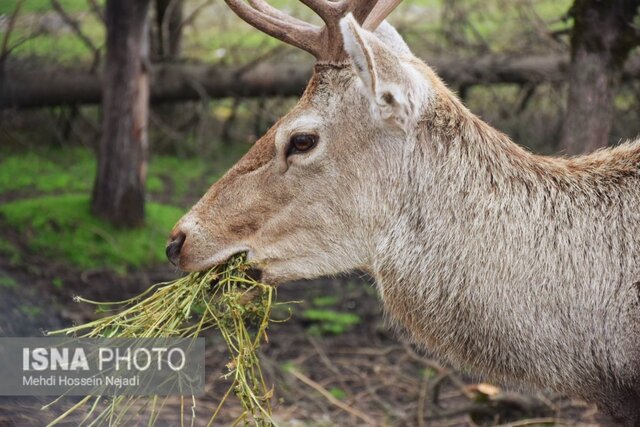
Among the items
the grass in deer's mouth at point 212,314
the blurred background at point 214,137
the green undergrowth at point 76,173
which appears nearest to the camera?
the grass in deer's mouth at point 212,314

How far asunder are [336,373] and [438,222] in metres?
3.08

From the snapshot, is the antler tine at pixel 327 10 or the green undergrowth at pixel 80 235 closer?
the antler tine at pixel 327 10

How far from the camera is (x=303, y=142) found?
4363mm

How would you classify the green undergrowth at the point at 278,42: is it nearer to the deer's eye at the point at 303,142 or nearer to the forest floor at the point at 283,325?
the forest floor at the point at 283,325

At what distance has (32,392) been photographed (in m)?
4.25

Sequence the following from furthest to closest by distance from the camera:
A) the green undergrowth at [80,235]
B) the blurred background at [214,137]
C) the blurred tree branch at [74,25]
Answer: the blurred tree branch at [74,25] < the green undergrowth at [80,235] < the blurred background at [214,137]

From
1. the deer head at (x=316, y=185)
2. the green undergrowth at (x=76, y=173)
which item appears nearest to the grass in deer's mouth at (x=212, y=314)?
the deer head at (x=316, y=185)

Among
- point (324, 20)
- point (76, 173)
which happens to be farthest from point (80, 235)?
point (324, 20)

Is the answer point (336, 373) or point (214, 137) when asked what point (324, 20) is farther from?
point (214, 137)

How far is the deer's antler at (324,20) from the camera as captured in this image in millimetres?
4363

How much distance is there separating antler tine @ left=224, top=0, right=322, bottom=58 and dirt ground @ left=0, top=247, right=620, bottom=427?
→ 200 cm

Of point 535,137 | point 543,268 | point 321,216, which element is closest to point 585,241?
point 543,268

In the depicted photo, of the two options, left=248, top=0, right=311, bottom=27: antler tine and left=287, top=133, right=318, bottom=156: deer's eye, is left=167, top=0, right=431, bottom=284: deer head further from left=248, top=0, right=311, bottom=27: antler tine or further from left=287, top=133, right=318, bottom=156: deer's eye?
left=248, top=0, right=311, bottom=27: antler tine

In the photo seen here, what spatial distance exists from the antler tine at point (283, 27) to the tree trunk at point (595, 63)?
207 centimetres
